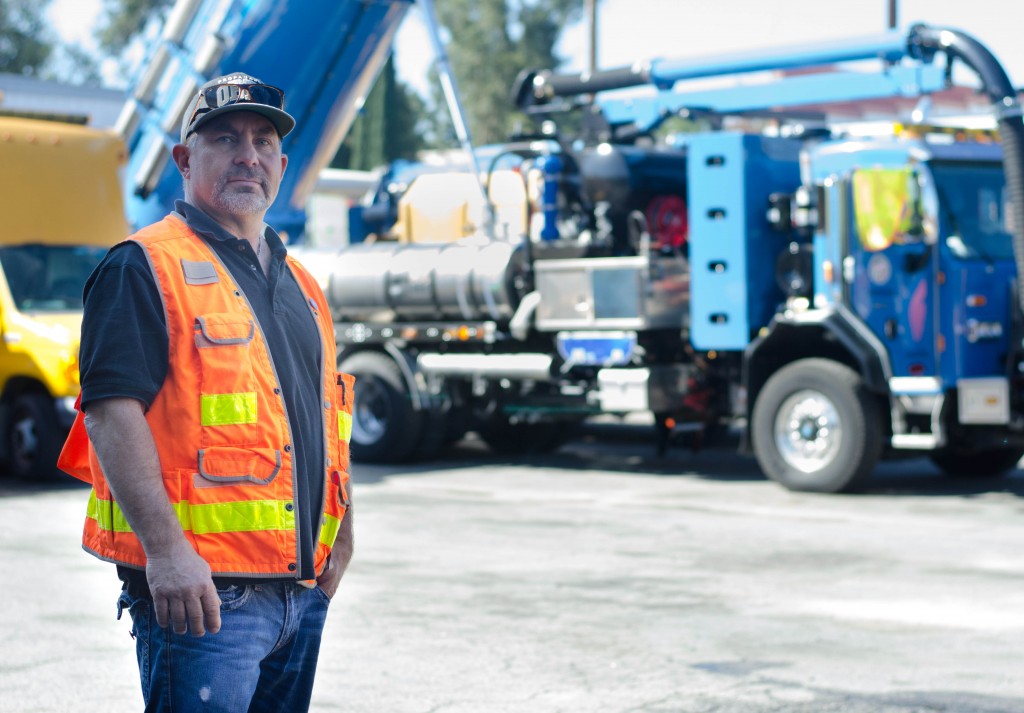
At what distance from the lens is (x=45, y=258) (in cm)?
1335

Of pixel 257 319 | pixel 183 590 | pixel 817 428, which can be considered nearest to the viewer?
pixel 183 590

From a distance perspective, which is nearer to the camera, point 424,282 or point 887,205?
point 887,205

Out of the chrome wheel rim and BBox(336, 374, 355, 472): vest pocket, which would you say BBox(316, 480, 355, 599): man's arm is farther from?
the chrome wheel rim

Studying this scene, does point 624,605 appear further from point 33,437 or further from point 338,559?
point 33,437

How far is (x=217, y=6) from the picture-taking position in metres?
14.2

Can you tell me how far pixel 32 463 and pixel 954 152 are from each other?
24.1 ft

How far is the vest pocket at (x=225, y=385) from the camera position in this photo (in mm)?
3061

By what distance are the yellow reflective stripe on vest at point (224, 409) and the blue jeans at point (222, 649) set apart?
32 centimetres

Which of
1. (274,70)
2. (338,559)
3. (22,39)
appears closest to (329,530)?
(338,559)

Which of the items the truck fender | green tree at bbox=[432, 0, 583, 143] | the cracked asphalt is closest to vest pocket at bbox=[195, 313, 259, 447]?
the cracked asphalt

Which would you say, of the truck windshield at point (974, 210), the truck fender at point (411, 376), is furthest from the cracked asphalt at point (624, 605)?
the truck fender at point (411, 376)

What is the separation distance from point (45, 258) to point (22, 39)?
56440 mm

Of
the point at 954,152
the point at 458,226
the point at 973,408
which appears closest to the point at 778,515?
the point at 973,408

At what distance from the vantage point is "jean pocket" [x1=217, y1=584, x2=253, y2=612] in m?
3.06
